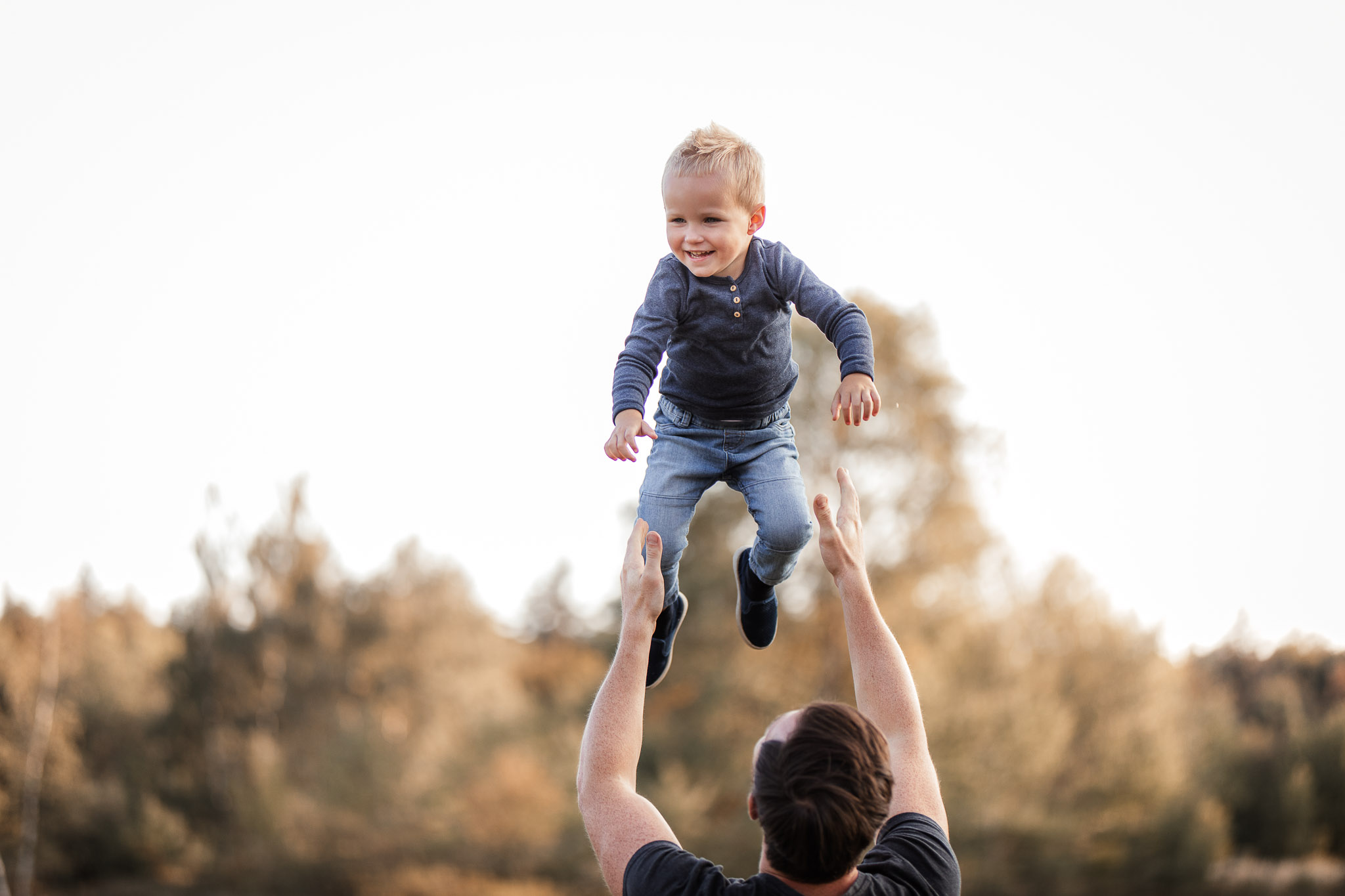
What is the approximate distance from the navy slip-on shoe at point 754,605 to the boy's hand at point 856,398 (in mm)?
986

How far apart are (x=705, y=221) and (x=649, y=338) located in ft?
1.42


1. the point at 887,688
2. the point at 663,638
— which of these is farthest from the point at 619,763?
the point at 663,638

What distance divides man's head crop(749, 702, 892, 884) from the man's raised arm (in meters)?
0.27

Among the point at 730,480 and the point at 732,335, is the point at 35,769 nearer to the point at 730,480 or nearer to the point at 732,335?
the point at 730,480

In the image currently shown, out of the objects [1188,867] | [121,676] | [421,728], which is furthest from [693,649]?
[121,676]

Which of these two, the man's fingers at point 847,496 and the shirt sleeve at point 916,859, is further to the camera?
the man's fingers at point 847,496

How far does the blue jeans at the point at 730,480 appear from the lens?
12.7 ft

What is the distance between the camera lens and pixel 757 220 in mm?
3701

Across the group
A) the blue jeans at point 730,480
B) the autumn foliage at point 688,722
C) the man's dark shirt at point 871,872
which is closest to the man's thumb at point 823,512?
the blue jeans at point 730,480

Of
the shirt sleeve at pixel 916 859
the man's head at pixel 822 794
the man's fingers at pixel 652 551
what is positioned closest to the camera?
the man's head at pixel 822 794

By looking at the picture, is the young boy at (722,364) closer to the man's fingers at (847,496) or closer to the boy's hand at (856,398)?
the boy's hand at (856,398)

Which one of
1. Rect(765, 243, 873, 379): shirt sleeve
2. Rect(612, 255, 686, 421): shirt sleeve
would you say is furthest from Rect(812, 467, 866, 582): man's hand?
Rect(612, 255, 686, 421): shirt sleeve

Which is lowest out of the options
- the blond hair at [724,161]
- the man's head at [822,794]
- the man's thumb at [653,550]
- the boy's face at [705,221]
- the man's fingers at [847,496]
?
the man's head at [822,794]

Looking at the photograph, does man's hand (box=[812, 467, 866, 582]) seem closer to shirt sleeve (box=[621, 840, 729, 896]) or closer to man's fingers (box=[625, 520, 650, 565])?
man's fingers (box=[625, 520, 650, 565])
